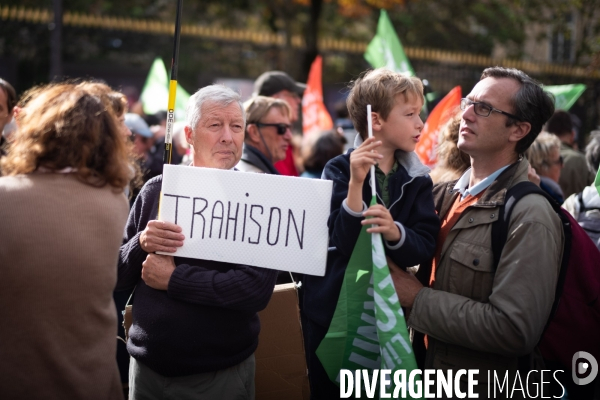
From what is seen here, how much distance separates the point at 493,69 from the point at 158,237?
63.1 inches

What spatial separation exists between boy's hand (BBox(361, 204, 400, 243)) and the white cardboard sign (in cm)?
23

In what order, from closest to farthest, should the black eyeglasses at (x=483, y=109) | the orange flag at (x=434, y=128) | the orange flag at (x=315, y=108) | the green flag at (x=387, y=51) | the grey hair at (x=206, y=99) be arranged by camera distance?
the black eyeglasses at (x=483, y=109) < the grey hair at (x=206, y=99) < the orange flag at (x=434, y=128) < the green flag at (x=387, y=51) < the orange flag at (x=315, y=108)

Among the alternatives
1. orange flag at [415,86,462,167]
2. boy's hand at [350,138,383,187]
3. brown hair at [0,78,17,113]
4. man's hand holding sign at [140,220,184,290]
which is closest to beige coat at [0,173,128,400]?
man's hand holding sign at [140,220,184,290]

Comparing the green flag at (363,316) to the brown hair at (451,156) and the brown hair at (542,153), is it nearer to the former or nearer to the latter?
the brown hair at (451,156)

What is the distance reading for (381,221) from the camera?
8.47 feet

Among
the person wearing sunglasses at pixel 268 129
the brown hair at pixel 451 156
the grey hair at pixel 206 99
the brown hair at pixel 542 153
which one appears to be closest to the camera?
the grey hair at pixel 206 99

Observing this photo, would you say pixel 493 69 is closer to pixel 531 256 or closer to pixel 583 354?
pixel 531 256

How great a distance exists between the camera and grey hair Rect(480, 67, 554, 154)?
113 inches

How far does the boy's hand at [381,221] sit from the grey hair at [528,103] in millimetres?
711

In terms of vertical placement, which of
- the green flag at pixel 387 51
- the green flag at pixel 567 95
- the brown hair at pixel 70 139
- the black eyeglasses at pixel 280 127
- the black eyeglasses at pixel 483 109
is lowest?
the brown hair at pixel 70 139

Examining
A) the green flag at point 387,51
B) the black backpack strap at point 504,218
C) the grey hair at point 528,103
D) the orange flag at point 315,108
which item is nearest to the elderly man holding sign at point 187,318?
the black backpack strap at point 504,218

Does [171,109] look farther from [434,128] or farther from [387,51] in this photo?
[387,51]

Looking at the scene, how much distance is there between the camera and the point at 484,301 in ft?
8.93

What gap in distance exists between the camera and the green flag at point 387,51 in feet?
20.8
